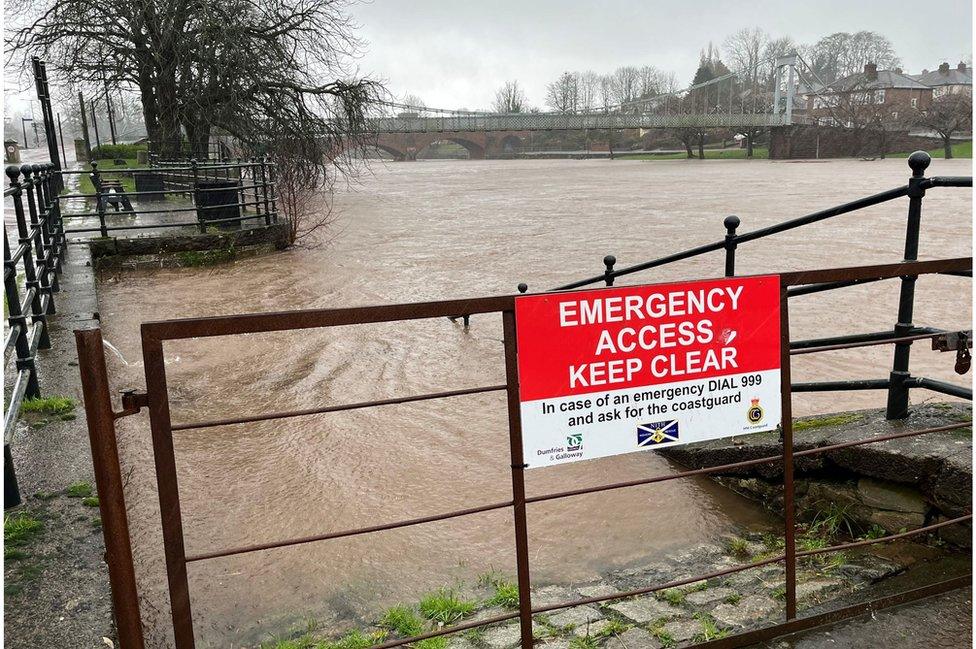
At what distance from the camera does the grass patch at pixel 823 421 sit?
4266 millimetres

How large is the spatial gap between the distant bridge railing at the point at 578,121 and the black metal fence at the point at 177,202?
49918 millimetres

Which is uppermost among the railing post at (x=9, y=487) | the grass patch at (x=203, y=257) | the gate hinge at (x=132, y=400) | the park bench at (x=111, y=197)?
the park bench at (x=111, y=197)

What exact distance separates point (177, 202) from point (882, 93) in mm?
82290

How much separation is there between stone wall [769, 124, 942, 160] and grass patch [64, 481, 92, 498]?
69.4m

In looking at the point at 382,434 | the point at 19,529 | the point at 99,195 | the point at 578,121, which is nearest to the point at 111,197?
the point at 99,195

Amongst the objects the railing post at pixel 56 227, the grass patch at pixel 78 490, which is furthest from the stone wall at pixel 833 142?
the grass patch at pixel 78 490

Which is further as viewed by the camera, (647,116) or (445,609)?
(647,116)

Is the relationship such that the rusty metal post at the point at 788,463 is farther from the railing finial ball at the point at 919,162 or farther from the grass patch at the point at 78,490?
the grass patch at the point at 78,490

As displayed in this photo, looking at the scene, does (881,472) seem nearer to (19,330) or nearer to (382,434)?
(382,434)

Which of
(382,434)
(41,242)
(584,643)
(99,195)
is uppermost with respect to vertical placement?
(99,195)

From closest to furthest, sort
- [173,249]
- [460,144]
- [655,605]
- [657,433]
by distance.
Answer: [657,433]
[655,605]
[173,249]
[460,144]

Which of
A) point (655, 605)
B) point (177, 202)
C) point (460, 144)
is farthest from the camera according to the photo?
point (460, 144)

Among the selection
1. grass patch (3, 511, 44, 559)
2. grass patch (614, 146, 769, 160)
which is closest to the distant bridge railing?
grass patch (614, 146, 769, 160)

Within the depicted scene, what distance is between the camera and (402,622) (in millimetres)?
3287
